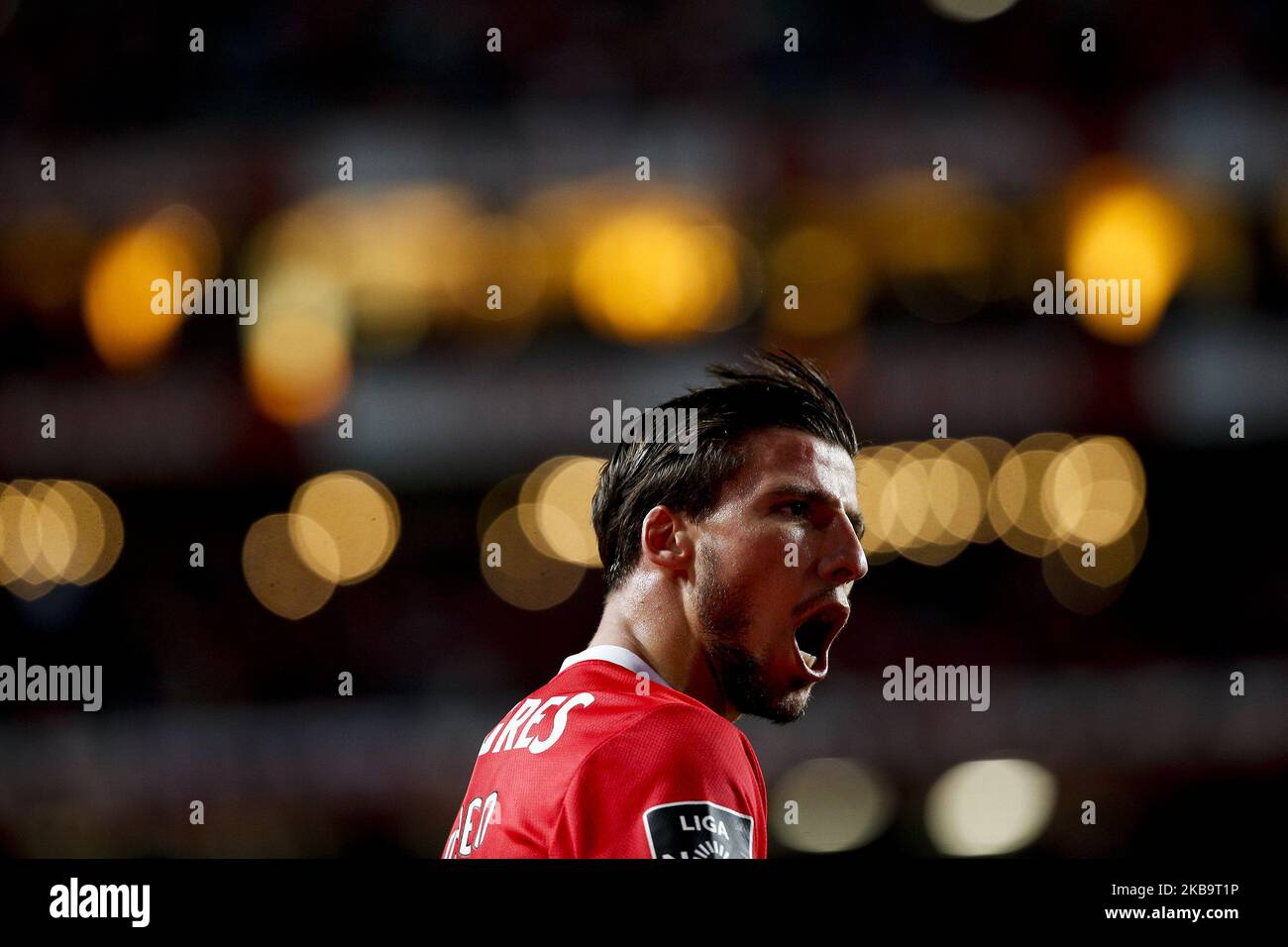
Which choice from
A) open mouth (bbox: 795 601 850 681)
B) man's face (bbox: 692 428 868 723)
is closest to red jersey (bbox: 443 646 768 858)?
man's face (bbox: 692 428 868 723)

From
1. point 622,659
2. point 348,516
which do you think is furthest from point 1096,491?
point 622,659

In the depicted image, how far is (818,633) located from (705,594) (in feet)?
1.51

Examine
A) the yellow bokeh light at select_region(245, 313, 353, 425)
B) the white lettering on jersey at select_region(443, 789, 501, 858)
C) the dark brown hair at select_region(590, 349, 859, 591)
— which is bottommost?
the white lettering on jersey at select_region(443, 789, 501, 858)

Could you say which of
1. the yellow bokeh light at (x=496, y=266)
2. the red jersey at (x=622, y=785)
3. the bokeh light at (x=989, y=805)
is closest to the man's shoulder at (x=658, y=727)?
the red jersey at (x=622, y=785)

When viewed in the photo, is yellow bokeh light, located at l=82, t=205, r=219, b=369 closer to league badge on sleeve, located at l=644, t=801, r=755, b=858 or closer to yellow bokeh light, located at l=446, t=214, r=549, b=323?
yellow bokeh light, located at l=446, t=214, r=549, b=323

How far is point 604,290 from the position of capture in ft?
59.1

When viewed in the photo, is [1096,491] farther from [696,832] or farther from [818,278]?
[696,832]

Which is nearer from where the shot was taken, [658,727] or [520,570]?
[658,727]

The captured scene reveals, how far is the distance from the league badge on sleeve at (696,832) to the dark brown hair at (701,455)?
972 mm

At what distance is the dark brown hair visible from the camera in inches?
135

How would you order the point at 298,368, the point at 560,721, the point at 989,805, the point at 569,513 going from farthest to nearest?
the point at 569,513 < the point at 298,368 < the point at 989,805 < the point at 560,721

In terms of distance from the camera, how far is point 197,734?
14.3 metres

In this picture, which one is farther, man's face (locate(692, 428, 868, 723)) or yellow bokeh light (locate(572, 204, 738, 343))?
yellow bokeh light (locate(572, 204, 738, 343))

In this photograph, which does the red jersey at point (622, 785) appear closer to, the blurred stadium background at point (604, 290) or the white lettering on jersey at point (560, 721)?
the white lettering on jersey at point (560, 721)
